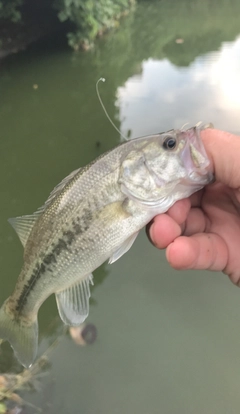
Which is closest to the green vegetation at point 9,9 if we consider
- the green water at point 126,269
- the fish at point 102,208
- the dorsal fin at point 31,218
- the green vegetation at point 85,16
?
the green water at point 126,269

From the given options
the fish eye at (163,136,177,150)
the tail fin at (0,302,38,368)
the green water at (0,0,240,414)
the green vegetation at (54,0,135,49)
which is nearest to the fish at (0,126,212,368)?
the fish eye at (163,136,177,150)

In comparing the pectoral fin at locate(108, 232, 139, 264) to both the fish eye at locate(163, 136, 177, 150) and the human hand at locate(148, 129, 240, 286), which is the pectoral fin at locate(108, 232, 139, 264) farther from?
the fish eye at locate(163, 136, 177, 150)

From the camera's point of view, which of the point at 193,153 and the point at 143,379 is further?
the point at 143,379

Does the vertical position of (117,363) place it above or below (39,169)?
below

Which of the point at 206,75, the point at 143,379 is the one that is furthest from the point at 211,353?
the point at 206,75

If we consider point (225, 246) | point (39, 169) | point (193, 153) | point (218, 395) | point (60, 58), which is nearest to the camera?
point (193, 153)

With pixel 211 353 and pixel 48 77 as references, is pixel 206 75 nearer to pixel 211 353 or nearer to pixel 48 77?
pixel 48 77

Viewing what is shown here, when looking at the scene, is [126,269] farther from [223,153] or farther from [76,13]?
[76,13]
